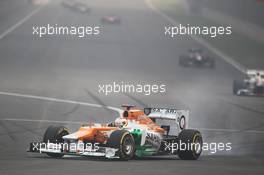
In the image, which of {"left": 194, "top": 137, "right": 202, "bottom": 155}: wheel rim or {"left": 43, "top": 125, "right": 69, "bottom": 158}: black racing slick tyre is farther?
{"left": 194, "top": 137, "right": 202, "bottom": 155}: wheel rim

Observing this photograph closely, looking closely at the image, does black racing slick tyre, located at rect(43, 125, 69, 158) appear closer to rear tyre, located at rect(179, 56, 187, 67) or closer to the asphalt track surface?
the asphalt track surface

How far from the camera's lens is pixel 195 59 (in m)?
38.2

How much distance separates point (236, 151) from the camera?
24.5 metres

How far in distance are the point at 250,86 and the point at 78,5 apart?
7348 millimetres

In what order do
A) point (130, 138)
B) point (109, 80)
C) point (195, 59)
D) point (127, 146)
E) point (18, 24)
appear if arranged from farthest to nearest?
point (18, 24) < point (195, 59) < point (109, 80) < point (130, 138) < point (127, 146)

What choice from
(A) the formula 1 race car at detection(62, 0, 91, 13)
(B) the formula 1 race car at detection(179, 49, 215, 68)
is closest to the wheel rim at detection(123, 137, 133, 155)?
(A) the formula 1 race car at detection(62, 0, 91, 13)

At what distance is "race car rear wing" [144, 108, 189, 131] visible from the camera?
22.6 meters


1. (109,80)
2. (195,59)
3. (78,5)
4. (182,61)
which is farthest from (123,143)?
(78,5)

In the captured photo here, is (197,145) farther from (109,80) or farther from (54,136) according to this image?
(109,80)

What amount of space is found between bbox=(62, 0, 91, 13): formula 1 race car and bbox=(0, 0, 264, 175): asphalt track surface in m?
0.26

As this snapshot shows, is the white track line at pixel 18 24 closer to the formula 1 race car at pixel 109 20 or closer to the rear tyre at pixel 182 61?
the formula 1 race car at pixel 109 20

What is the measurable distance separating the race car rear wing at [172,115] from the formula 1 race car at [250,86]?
12534 millimetres

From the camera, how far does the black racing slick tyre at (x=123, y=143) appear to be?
66.0 feet

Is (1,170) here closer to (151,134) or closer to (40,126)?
(151,134)
